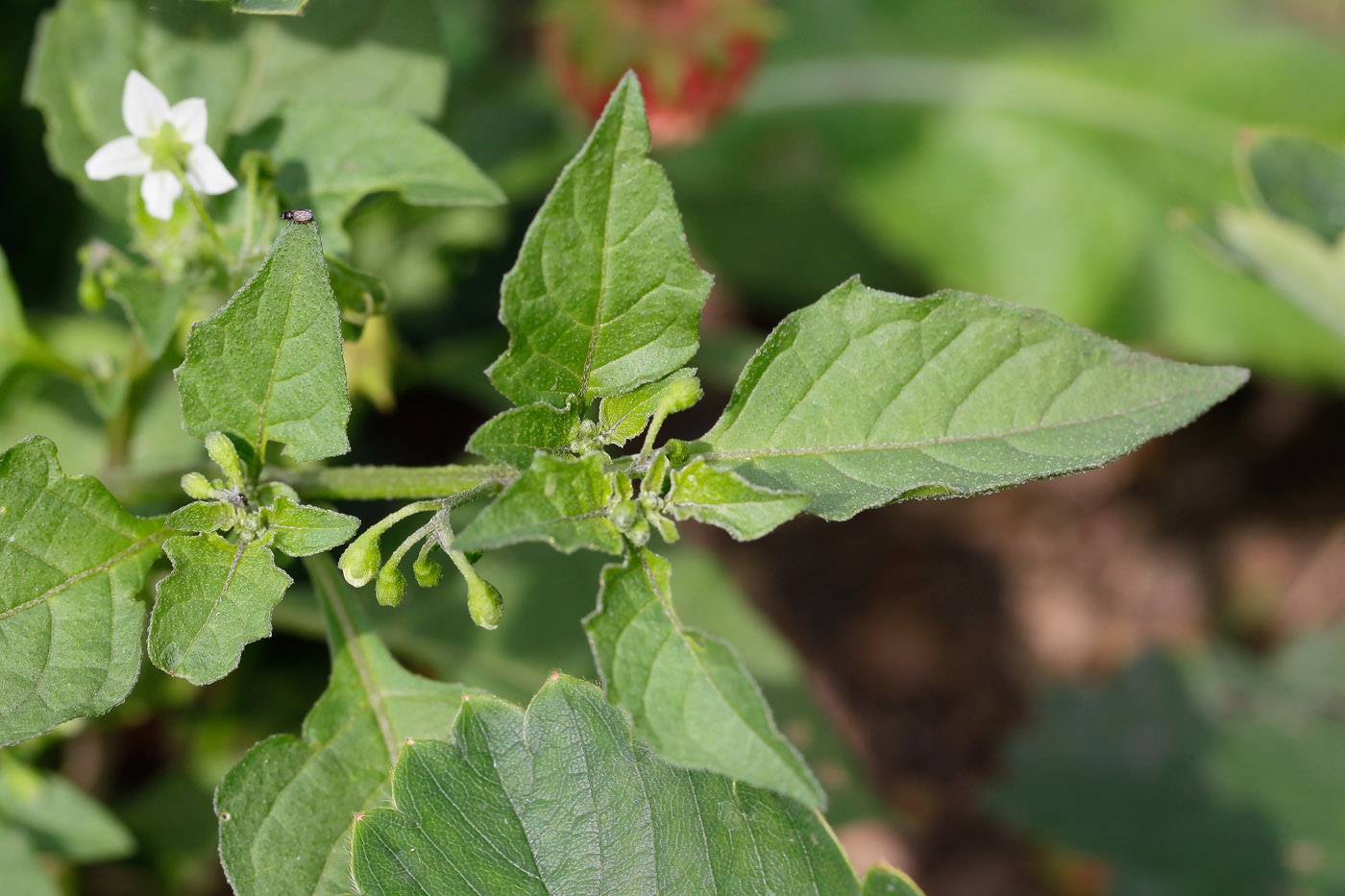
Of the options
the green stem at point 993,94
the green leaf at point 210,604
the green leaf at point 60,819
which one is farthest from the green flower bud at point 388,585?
the green stem at point 993,94

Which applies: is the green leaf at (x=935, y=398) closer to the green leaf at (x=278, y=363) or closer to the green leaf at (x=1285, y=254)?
the green leaf at (x=278, y=363)

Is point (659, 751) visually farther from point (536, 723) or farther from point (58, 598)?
point (58, 598)

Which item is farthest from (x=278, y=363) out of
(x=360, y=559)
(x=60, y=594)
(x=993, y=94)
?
(x=993, y=94)

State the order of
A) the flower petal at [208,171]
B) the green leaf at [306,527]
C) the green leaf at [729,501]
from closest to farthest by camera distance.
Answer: the green leaf at [729,501], the green leaf at [306,527], the flower petal at [208,171]

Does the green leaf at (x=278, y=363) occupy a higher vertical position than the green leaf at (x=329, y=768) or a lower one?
higher

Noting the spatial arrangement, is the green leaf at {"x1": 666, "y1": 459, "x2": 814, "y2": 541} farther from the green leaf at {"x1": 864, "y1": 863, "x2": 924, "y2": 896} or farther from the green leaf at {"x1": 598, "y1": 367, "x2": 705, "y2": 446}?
the green leaf at {"x1": 864, "y1": 863, "x2": 924, "y2": 896}

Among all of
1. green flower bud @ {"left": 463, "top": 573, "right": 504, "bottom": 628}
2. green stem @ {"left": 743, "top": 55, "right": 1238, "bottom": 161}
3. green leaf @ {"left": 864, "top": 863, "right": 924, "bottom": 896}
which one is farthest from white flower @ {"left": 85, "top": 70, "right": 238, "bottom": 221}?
green stem @ {"left": 743, "top": 55, "right": 1238, "bottom": 161}
